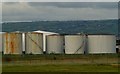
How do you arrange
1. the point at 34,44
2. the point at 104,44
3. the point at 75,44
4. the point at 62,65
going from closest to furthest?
the point at 62,65 < the point at 104,44 < the point at 75,44 < the point at 34,44

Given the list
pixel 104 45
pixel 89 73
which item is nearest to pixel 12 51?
pixel 104 45

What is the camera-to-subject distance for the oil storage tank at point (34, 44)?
266 feet

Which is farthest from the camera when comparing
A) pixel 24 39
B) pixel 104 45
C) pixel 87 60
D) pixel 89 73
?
pixel 24 39

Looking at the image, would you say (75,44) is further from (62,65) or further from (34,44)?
(62,65)

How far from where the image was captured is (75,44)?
79438 millimetres

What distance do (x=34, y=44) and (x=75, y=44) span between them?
29.8 feet

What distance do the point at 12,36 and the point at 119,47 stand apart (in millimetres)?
25181

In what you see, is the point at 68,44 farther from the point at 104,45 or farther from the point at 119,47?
the point at 119,47

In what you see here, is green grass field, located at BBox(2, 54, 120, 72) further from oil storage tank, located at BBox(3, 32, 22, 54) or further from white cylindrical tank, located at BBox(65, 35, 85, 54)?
white cylindrical tank, located at BBox(65, 35, 85, 54)

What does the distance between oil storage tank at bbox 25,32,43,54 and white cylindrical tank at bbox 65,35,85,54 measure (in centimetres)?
592

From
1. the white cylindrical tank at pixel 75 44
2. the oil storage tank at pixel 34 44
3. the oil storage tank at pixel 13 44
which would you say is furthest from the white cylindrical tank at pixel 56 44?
the oil storage tank at pixel 13 44

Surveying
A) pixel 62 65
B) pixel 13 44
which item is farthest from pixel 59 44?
pixel 62 65

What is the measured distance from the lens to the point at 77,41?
79.9 m

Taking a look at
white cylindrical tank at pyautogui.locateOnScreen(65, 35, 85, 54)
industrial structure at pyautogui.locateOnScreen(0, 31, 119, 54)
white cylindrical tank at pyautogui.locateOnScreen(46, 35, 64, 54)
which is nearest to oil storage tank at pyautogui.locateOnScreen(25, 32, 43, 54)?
industrial structure at pyautogui.locateOnScreen(0, 31, 119, 54)
